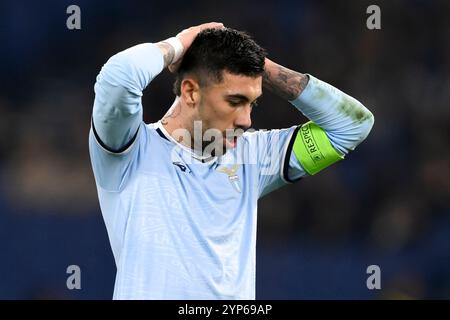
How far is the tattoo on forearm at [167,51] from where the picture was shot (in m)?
3.47

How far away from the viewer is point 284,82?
12.6 ft

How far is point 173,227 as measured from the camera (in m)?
3.41

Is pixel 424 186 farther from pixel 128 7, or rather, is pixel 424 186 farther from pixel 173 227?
pixel 173 227

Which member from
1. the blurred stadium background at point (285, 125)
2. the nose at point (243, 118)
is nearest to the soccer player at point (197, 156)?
the nose at point (243, 118)

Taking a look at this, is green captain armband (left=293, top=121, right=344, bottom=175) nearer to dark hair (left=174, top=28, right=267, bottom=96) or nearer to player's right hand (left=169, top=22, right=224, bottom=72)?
dark hair (left=174, top=28, right=267, bottom=96)

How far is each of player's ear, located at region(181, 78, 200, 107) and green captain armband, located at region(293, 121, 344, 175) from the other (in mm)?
509

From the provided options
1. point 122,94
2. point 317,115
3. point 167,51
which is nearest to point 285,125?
point 317,115

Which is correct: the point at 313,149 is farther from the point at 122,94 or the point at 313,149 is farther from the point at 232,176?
the point at 122,94

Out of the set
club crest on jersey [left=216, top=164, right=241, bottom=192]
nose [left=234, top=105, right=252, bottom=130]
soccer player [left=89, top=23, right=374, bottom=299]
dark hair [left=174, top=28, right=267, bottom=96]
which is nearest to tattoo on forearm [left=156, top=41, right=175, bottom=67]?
soccer player [left=89, top=23, right=374, bottom=299]

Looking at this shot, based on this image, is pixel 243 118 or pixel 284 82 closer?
pixel 243 118

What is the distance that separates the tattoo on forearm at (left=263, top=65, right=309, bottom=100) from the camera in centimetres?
384

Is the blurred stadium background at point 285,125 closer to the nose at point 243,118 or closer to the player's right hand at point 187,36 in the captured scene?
the player's right hand at point 187,36

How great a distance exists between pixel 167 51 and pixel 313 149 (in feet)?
2.61

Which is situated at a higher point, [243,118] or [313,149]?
[243,118]
